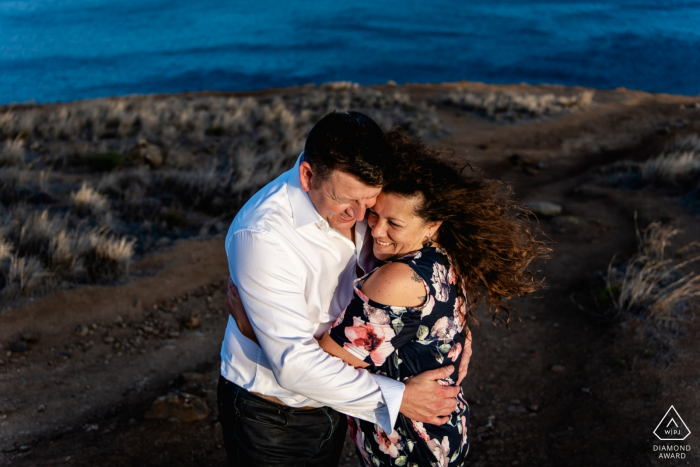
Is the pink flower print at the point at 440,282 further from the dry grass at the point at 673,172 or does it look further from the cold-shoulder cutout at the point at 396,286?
the dry grass at the point at 673,172

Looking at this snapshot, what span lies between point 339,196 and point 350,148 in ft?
0.65

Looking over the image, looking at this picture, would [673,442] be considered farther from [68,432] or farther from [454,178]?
[68,432]

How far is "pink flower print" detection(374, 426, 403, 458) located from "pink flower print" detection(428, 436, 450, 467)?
0.43ft

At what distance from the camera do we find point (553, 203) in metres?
9.25

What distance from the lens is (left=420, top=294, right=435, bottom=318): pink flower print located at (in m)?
2.05

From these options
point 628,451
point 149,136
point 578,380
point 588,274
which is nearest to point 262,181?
point 149,136

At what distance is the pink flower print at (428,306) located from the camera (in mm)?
2053

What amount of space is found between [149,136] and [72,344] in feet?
28.8

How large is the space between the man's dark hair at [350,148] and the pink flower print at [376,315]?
18.6 inches

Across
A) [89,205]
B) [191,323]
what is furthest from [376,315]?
[89,205]

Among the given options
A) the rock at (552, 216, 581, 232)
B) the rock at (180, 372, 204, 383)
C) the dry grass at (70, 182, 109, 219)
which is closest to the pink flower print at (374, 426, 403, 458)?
the rock at (180, 372, 204, 383)

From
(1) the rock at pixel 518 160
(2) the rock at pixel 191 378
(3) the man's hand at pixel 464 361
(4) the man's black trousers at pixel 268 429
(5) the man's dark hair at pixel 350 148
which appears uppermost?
(5) the man's dark hair at pixel 350 148

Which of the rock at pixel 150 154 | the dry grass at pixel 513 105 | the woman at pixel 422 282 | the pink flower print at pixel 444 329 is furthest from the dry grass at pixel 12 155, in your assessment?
the dry grass at pixel 513 105

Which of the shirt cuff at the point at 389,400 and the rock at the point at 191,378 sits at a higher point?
the shirt cuff at the point at 389,400
